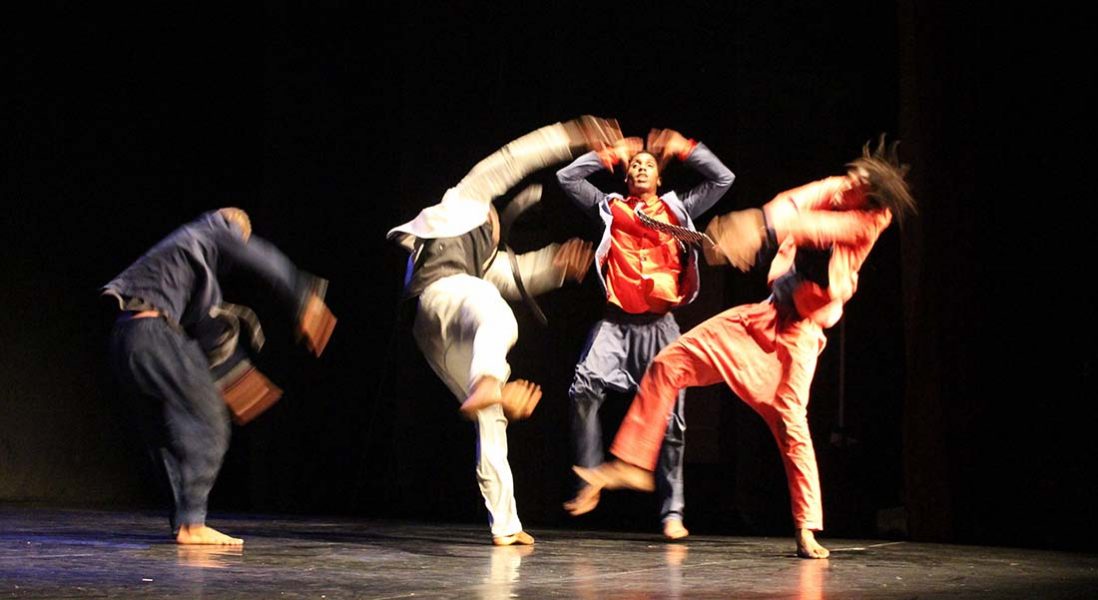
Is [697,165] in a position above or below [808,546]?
above

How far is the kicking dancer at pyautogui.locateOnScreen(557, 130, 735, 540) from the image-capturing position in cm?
560

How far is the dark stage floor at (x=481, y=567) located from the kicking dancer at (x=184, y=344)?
23 centimetres

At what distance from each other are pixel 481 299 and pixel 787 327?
1033mm

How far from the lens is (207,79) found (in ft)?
22.6

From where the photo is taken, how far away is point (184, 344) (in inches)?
179

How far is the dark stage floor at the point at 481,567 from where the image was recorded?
10.9 feet

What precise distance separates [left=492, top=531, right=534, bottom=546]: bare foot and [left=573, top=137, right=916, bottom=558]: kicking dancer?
0.31m

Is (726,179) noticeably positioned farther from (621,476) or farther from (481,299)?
(621,476)

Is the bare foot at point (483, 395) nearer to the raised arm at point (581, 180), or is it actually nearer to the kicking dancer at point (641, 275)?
the kicking dancer at point (641, 275)

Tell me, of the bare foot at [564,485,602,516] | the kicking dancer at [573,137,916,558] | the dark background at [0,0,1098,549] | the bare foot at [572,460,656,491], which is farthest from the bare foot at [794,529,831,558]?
the dark background at [0,0,1098,549]

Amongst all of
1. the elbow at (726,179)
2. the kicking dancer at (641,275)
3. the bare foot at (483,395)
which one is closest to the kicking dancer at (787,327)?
the bare foot at (483,395)

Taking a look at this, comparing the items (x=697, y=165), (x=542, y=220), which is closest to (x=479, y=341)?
(x=697, y=165)

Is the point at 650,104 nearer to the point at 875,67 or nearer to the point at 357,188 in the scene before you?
the point at 875,67

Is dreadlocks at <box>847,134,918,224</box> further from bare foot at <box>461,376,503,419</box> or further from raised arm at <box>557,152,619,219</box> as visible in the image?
raised arm at <box>557,152,619,219</box>
